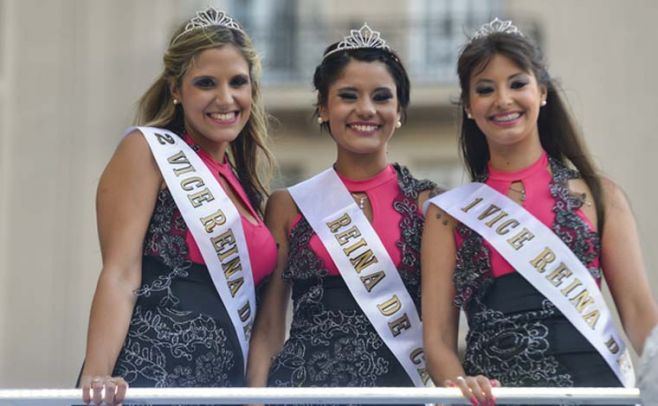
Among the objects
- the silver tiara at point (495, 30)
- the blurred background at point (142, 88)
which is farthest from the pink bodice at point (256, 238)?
the blurred background at point (142, 88)

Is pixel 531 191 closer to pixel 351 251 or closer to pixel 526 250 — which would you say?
pixel 526 250

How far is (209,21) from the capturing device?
5.54 m

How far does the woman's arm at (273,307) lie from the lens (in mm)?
5320

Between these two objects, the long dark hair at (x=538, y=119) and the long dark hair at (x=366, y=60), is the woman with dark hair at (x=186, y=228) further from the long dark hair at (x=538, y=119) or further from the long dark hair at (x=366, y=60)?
the long dark hair at (x=538, y=119)

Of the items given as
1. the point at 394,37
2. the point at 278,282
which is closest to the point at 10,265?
→ the point at 394,37

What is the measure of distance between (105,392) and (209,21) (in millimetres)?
1454

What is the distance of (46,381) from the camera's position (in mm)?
15531

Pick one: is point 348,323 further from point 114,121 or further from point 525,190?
point 114,121

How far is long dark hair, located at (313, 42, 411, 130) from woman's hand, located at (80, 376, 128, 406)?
1.37m

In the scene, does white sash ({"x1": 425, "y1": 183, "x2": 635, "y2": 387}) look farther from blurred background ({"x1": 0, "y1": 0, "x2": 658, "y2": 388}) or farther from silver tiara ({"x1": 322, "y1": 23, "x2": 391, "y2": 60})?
blurred background ({"x1": 0, "y1": 0, "x2": 658, "y2": 388})

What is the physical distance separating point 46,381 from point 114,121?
2228 millimetres
